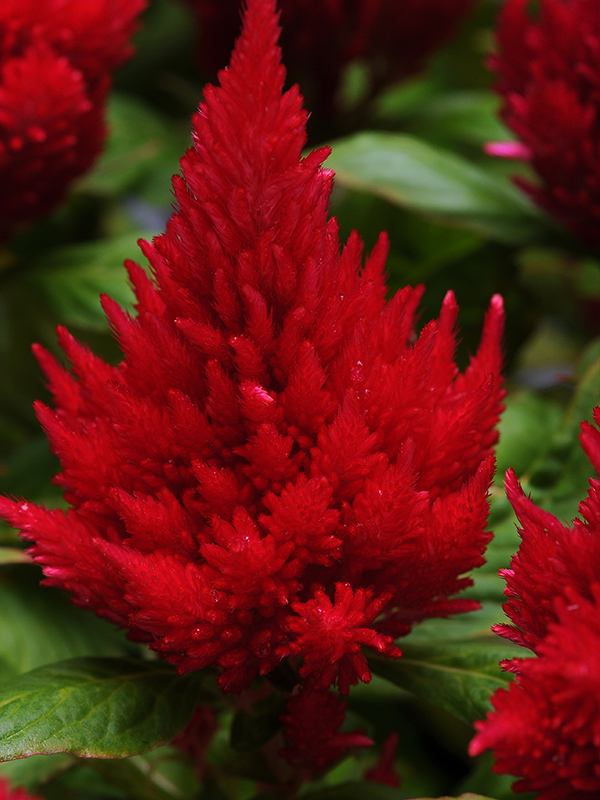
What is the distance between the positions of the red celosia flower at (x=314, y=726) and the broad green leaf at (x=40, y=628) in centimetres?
29

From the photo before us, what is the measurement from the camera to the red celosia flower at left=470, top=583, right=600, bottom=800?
423mm

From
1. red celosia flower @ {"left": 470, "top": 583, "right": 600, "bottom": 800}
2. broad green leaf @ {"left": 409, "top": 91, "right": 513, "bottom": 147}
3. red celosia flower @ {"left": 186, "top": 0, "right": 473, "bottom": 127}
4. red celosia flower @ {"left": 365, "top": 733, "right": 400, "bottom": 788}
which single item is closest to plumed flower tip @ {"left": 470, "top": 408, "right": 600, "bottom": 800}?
red celosia flower @ {"left": 470, "top": 583, "right": 600, "bottom": 800}

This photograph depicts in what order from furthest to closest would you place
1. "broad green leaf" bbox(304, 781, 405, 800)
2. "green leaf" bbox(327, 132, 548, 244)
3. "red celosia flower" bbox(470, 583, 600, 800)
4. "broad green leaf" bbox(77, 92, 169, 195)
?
"broad green leaf" bbox(77, 92, 169, 195), "green leaf" bbox(327, 132, 548, 244), "broad green leaf" bbox(304, 781, 405, 800), "red celosia flower" bbox(470, 583, 600, 800)

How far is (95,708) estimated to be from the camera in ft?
1.88

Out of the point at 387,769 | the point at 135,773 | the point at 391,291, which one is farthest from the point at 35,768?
the point at 391,291

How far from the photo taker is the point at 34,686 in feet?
1.88

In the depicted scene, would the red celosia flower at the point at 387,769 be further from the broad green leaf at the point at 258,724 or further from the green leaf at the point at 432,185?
the green leaf at the point at 432,185

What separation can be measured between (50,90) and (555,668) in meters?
0.70

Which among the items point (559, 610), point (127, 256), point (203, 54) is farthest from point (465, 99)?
point (559, 610)

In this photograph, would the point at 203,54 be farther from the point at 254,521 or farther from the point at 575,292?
the point at 254,521

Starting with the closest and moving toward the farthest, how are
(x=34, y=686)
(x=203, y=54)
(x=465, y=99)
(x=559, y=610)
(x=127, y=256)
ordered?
(x=559, y=610) → (x=34, y=686) → (x=127, y=256) → (x=203, y=54) → (x=465, y=99)

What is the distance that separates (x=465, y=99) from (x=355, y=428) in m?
1.10

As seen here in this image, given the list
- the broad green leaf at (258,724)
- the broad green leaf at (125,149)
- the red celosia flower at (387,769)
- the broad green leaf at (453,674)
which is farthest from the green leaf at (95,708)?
the broad green leaf at (125,149)

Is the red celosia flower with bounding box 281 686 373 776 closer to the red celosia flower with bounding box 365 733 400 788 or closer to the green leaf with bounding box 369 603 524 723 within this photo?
the green leaf with bounding box 369 603 524 723
